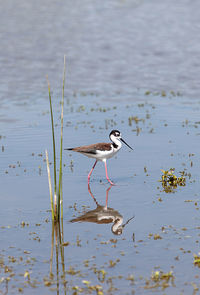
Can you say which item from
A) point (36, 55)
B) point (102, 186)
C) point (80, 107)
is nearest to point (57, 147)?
point (102, 186)

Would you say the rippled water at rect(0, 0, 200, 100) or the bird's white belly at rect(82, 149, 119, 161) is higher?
the rippled water at rect(0, 0, 200, 100)

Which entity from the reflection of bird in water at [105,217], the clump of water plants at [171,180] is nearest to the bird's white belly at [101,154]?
the clump of water plants at [171,180]

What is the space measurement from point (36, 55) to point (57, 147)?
17.4 meters

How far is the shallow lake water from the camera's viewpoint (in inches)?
381

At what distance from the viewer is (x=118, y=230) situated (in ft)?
37.5

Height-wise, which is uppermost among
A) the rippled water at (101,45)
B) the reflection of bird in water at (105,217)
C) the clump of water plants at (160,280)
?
the rippled water at (101,45)

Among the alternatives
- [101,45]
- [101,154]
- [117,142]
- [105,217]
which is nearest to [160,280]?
[105,217]

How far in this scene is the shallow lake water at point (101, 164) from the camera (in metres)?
9.67

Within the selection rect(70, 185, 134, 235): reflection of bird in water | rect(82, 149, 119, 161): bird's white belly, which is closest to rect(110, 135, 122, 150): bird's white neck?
rect(82, 149, 119, 161): bird's white belly

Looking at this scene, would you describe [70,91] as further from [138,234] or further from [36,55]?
[138,234]

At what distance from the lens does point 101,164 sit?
55.4ft

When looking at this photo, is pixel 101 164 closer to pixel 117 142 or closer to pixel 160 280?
pixel 117 142

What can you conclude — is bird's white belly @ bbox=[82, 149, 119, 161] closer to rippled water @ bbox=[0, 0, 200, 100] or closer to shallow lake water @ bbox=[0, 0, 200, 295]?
shallow lake water @ bbox=[0, 0, 200, 295]

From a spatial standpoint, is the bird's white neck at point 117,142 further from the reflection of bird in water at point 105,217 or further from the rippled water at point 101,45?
the rippled water at point 101,45
